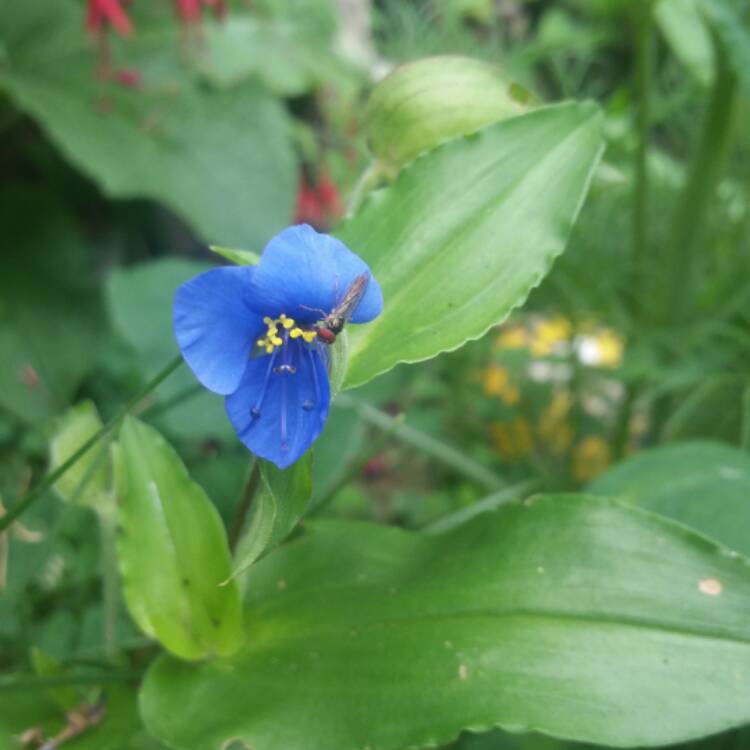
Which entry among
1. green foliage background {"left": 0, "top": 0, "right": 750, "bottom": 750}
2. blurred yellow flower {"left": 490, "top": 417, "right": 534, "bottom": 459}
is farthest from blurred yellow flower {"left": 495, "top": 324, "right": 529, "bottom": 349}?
blurred yellow flower {"left": 490, "top": 417, "right": 534, "bottom": 459}

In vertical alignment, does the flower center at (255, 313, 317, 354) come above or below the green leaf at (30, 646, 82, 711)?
above

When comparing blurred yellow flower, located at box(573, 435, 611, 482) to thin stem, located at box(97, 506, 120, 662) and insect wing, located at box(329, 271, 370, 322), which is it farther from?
insect wing, located at box(329, 271, 370, 322)

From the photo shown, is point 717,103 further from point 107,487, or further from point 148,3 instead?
point 148,3

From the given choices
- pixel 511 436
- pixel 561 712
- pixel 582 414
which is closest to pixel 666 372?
pixel 582 414

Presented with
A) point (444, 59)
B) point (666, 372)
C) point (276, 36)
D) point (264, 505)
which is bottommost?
point (666, 372)

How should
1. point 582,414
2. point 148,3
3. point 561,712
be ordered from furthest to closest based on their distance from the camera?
point 148,3 < point 582,414 < point 561,712

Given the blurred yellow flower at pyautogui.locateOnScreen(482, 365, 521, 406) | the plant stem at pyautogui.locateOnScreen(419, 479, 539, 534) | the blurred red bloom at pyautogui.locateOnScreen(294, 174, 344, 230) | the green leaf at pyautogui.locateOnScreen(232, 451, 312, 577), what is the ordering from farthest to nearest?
the blurred red bloom at pyautogui.locateOnScreen(294, 174, 344, 230)
the blurred yellow flower at pyautogui.locateOnScreen(482, 365, 521, 406)
the plant stem at pyautogui.locateOnScreen(419, 479, 539, 534)
the green leaf at pyautogui.locateOnScreen(232, 451, 312, 577)
